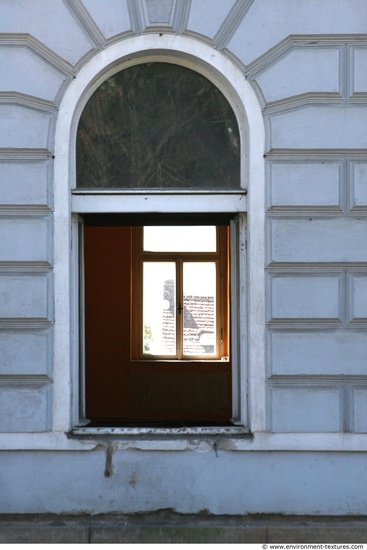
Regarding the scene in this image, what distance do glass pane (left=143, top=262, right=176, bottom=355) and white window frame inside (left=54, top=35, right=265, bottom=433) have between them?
435 centimetres

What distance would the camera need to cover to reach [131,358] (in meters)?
10.7

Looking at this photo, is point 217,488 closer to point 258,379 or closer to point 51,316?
point 258,379

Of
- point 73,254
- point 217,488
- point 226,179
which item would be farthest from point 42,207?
point 217,488

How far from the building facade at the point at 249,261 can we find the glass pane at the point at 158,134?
0.21 meters

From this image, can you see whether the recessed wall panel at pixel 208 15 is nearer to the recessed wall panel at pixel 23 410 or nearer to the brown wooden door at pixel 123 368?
the recessed wall panel at pixel 23 410

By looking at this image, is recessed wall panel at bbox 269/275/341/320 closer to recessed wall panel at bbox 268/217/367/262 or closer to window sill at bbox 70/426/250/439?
recessed wall panel at bbox 268/217/367/262

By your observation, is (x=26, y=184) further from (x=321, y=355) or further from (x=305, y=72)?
(x=321, y=355)

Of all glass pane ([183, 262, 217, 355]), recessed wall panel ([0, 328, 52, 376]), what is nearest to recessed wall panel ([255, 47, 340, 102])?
recessed wall panel ([0, 328, 52, 376])

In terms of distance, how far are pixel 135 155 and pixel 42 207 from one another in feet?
2.61

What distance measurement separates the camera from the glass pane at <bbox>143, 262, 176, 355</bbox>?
10.7 m

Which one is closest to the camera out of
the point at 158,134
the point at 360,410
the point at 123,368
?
the point at 360,410

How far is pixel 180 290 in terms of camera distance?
35.1ft

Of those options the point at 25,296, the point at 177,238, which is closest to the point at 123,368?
the point at 177,238

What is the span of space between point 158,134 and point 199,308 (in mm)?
4579
